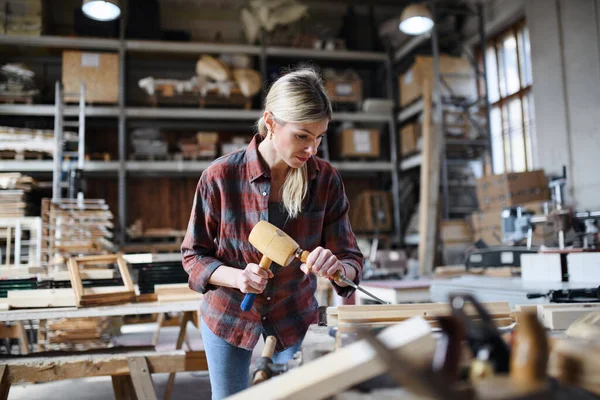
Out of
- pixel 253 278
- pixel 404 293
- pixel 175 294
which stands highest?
pixel 253 278

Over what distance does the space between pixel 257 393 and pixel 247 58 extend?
797 centimetres

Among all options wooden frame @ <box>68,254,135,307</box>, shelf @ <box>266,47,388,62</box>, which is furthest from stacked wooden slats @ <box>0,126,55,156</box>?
wooden frame @ <box>68,254,135,307</box>

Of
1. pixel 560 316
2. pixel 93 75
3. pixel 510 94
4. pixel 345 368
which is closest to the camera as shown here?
pixel 345 368

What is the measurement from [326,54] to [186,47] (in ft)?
7.27

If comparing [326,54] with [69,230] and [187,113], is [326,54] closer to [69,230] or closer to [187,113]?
[187,113]

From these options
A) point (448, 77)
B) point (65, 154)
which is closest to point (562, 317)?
point (448, 77)

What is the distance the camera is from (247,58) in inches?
328

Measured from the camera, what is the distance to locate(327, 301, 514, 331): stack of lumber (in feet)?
4.06

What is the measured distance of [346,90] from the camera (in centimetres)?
848

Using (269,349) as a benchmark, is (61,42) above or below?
above

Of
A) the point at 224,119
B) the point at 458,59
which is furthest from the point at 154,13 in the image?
the point at 458,59

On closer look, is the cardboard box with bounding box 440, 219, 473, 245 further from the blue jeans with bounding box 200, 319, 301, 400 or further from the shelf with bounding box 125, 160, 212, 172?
the blue jeans with bounding box 200, 319, 301, 400

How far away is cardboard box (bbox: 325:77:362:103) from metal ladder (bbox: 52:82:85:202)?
3.75 m

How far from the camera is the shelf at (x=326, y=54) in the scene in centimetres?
839
